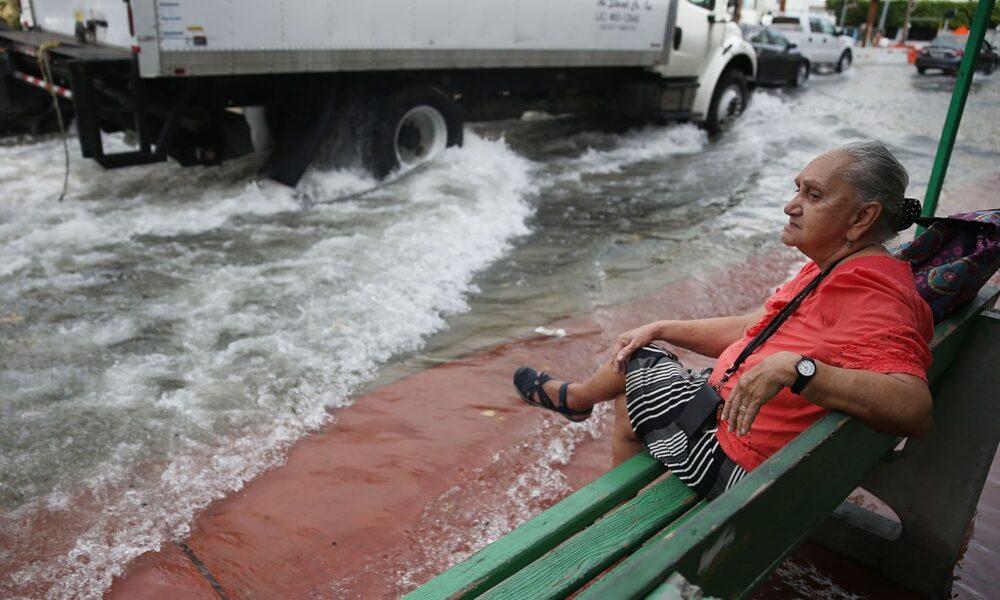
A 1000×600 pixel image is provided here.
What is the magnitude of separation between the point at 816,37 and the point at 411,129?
19.4 meters

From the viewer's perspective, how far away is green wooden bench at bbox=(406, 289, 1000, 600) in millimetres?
1487

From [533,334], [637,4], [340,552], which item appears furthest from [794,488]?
[637,4]

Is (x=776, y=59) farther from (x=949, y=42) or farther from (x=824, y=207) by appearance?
(x=824, y=207)

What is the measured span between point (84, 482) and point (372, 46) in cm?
531

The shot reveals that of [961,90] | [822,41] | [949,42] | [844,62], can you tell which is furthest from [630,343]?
[949,42]

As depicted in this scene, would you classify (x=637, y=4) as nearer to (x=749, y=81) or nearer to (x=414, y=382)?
(x=749, y=81)

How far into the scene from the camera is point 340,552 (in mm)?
2844

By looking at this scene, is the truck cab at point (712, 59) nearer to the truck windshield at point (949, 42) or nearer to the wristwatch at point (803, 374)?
the wristwatch at point (803, 374)

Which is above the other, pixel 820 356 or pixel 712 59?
pixel 712 59

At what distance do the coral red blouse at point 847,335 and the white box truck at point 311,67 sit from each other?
5670mm

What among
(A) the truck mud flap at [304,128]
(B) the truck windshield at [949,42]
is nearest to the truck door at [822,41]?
(B) the truck windshield at [949,42]

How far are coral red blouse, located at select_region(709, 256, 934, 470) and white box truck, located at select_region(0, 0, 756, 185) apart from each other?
5.67 metres

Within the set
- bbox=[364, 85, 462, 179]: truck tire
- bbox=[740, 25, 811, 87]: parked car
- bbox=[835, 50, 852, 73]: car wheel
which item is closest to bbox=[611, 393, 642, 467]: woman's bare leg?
bbox=[364, 85, 462, 179]: truck tire

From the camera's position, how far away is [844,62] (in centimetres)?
2489
